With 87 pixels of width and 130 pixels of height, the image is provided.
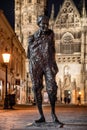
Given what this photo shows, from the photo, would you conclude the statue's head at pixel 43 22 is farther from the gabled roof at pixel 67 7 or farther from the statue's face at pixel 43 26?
the gabled roof at pixel 67 7

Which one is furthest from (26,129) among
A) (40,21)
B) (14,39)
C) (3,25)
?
(14,39)

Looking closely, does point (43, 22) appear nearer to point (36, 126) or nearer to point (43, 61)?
point (43, 61)

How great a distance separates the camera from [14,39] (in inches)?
2029

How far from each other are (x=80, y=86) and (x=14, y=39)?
115 ft

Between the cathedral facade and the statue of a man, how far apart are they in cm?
7376

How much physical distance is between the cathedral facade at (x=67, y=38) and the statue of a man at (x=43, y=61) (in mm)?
73763

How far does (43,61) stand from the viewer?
9.52 metres

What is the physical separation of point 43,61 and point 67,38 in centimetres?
7887

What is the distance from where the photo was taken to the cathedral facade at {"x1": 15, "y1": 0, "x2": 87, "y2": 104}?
85.2 m

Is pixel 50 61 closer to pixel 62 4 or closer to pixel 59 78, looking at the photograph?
pixel 59 78

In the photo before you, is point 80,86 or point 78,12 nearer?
point 80,86

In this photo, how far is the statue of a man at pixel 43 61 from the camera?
374 inches

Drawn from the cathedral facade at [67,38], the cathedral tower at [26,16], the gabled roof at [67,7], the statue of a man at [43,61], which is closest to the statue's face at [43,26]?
the statue of a man at [43,61]

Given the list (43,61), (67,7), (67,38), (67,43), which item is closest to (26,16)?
(67,7)
